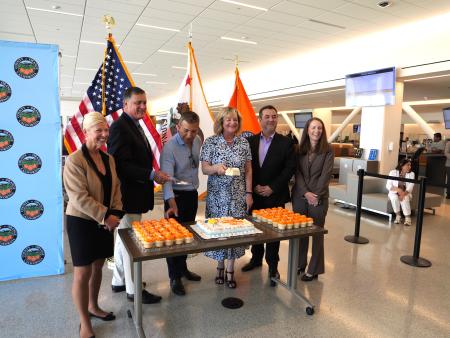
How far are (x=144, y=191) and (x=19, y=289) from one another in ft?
5.29

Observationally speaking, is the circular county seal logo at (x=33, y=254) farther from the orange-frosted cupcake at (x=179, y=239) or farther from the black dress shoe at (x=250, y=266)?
the black dress shoe at (x=250, y=266)

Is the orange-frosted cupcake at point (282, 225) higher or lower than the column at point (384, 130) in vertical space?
lower

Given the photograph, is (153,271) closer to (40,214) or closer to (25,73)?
(40,214)

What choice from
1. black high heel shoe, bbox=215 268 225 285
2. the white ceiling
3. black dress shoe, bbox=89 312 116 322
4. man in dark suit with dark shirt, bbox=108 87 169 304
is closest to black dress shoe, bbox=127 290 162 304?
man in dark suit with dark shirt, bbox=108 87 169 304

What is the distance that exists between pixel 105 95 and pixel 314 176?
2557 mm

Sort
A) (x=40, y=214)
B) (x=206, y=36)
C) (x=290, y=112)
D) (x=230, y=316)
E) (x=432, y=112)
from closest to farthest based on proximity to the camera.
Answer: (x=230, y=316)
(x=40, y=214)
(x=206, y=36)
(x=432, y=112)
(x=290, y=112)

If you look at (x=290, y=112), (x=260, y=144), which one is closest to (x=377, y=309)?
(x=260, y=144)

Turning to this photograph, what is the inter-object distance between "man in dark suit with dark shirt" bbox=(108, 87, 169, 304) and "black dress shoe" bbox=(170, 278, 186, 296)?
0.20 m

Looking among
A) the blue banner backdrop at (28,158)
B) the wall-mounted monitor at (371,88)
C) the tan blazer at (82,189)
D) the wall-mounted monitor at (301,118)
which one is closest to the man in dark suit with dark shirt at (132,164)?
the tan blazer at (82,189)

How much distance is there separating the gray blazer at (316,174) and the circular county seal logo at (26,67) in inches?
108

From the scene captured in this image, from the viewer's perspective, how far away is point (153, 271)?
3645 mm

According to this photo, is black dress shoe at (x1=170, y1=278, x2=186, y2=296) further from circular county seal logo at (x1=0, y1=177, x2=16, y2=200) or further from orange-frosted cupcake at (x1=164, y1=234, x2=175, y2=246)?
circular county seal logo at (x1=0, y1=177, x2=16, y2=200)

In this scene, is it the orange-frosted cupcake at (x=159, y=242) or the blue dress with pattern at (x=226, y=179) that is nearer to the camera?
the orange-frosted cupcake at (x=159, y=242)

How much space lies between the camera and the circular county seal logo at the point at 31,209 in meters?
3.23
